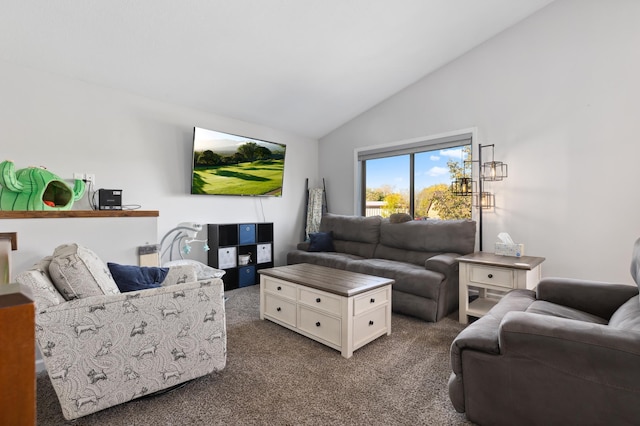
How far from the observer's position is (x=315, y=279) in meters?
2.58

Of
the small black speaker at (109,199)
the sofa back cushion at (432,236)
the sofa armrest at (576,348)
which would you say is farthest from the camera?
the sofa back cushion at (432,236)

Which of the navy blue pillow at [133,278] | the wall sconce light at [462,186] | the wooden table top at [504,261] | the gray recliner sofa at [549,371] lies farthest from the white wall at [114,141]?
the wooden table top at [504,261]

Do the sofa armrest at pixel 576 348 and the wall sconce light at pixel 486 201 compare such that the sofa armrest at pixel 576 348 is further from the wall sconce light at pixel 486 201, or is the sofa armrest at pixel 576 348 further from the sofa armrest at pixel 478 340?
the wall sconce light at pixel 486 201

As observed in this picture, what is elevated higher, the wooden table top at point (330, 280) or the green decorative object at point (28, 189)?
the green decorative object at point (28, 189)

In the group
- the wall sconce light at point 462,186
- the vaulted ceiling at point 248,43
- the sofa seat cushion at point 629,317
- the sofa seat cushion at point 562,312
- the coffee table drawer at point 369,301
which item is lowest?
the coffee table drawer at point 369,301

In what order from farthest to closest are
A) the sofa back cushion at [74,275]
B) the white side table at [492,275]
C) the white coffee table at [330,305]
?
1. the white side table at [492,275]
2. the white coffee table at [330,305]
3. the sofa back cushion at [74,275]

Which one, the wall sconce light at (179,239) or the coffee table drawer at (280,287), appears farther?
the wall sconce light at (179,239)

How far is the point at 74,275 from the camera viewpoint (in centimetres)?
154

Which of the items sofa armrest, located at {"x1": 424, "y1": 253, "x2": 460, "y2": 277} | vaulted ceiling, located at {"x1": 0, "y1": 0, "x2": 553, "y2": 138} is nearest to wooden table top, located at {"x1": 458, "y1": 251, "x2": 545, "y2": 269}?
sofa armrest, located at {"x1": 424, "y1": 253, "x2": 460, "y2": 277}

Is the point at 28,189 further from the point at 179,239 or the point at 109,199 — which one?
the point at 179,239

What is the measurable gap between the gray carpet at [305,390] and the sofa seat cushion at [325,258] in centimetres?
130

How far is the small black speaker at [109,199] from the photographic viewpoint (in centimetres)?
301

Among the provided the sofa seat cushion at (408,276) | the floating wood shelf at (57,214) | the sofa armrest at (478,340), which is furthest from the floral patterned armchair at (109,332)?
the sofa seat cushion at (408,276)

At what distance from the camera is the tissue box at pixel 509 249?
289cm
